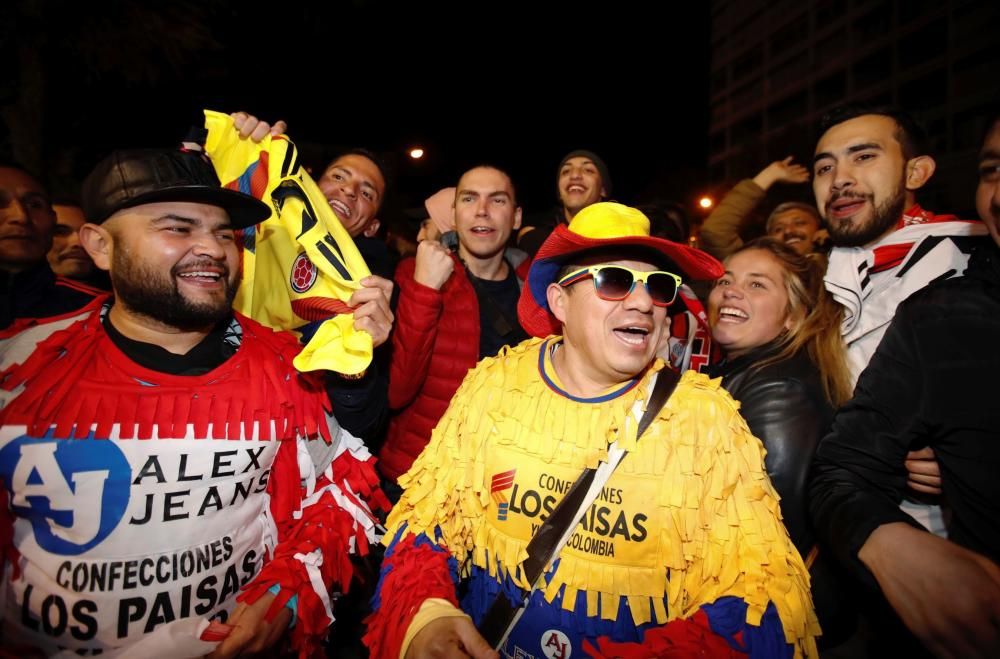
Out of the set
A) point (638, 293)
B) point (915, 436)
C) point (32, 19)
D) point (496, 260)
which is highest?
point (32, 19)

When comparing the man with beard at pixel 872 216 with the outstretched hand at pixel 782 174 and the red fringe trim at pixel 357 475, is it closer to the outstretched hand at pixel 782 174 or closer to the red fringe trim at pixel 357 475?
the outstretched hand at pixel 782 174

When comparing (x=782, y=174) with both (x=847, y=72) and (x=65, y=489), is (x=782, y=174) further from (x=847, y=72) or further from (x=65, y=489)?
(x=847, y=72)

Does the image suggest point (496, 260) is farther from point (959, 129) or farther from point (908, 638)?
point (959, 129)

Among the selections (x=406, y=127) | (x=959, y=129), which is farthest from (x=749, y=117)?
(x=406, y=127)

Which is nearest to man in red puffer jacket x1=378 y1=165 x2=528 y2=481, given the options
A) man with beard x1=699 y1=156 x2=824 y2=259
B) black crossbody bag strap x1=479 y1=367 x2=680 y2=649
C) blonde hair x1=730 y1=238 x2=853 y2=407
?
black crossbody bag strap x1=479 y1=367 x2=680 y2=649

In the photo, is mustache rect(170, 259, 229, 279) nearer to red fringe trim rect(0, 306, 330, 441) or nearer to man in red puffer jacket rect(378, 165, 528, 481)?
red fringe trim rect(0, 306, 330, 441)

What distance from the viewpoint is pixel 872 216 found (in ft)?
8.37

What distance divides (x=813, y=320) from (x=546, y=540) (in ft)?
5.80

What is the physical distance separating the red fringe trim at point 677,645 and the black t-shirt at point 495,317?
1589 millimetres

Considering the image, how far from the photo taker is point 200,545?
1.81 metres

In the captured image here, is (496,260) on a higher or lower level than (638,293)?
higher

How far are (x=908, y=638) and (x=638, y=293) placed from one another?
1.56 m

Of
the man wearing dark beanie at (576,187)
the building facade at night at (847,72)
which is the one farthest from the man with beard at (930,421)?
the building facade at night at (847,72)

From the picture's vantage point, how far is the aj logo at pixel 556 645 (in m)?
1.78
